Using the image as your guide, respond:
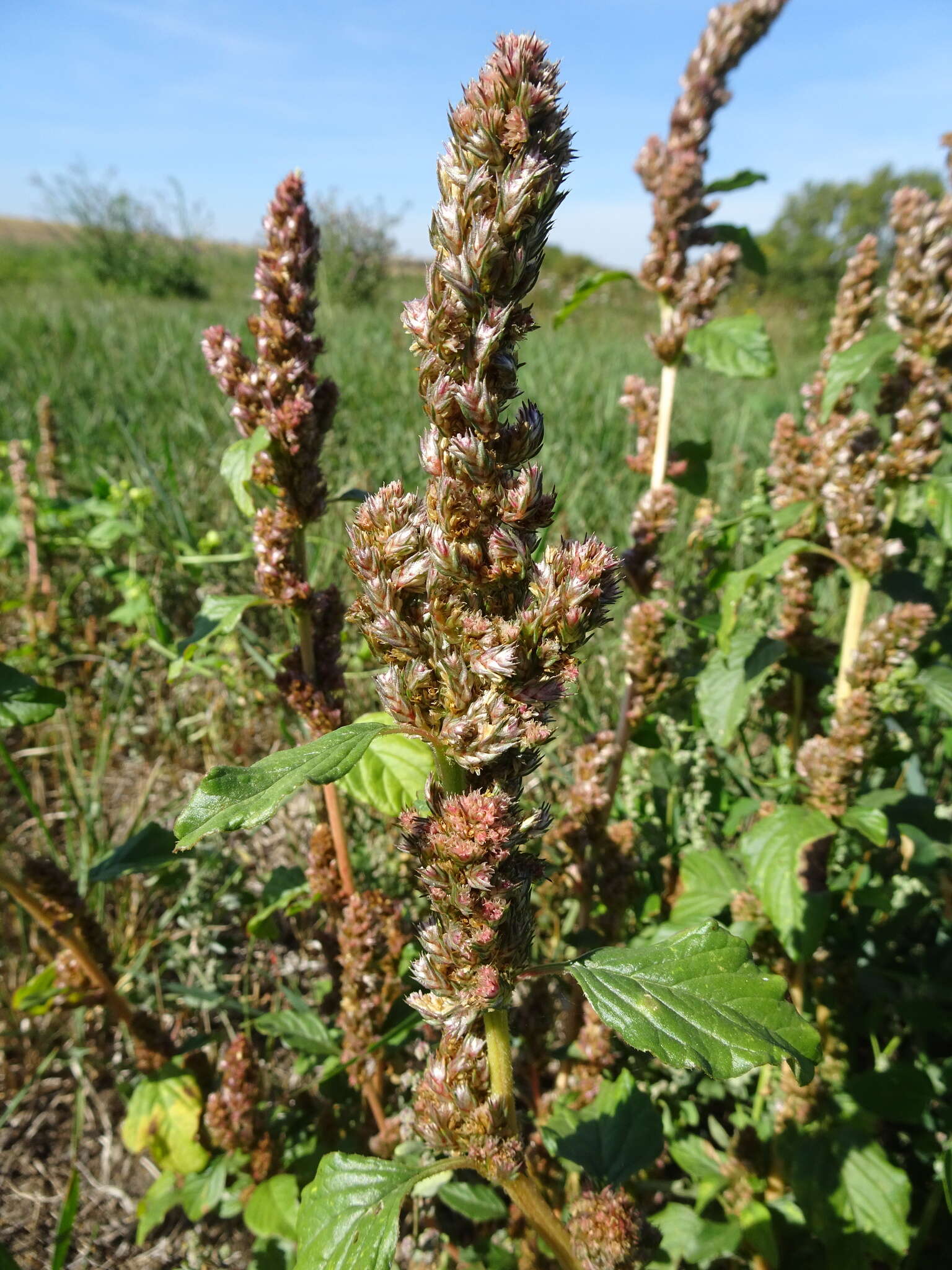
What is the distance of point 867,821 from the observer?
5.42 feet

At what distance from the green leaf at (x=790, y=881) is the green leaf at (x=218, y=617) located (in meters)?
1.19

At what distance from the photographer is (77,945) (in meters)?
1.81

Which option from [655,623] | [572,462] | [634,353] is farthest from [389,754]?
[634,353]

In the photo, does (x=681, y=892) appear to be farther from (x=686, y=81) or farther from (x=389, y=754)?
(x=686, y=81)

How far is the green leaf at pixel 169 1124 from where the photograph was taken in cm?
182

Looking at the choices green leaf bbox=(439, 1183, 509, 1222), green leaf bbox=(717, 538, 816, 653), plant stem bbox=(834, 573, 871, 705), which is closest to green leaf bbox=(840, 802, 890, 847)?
plant stem bbox=(834, 573, 871, 705)

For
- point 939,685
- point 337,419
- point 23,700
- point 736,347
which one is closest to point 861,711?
point 939,685

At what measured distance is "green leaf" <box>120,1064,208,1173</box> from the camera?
1.82 metres

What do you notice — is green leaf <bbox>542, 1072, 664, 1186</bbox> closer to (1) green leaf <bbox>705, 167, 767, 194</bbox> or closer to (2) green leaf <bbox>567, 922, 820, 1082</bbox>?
(2) green leaf <bbox>567, 922, 820, 1082</bbox>

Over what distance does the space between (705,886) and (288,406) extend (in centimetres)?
147

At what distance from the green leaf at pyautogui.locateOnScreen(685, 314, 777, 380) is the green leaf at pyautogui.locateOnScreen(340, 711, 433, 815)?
3.71 ft

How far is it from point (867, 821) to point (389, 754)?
40.0 inches

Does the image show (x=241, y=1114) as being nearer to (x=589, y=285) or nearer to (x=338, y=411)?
(x=589, y=285)

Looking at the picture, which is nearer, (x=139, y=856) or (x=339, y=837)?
(x=339, y=837)
